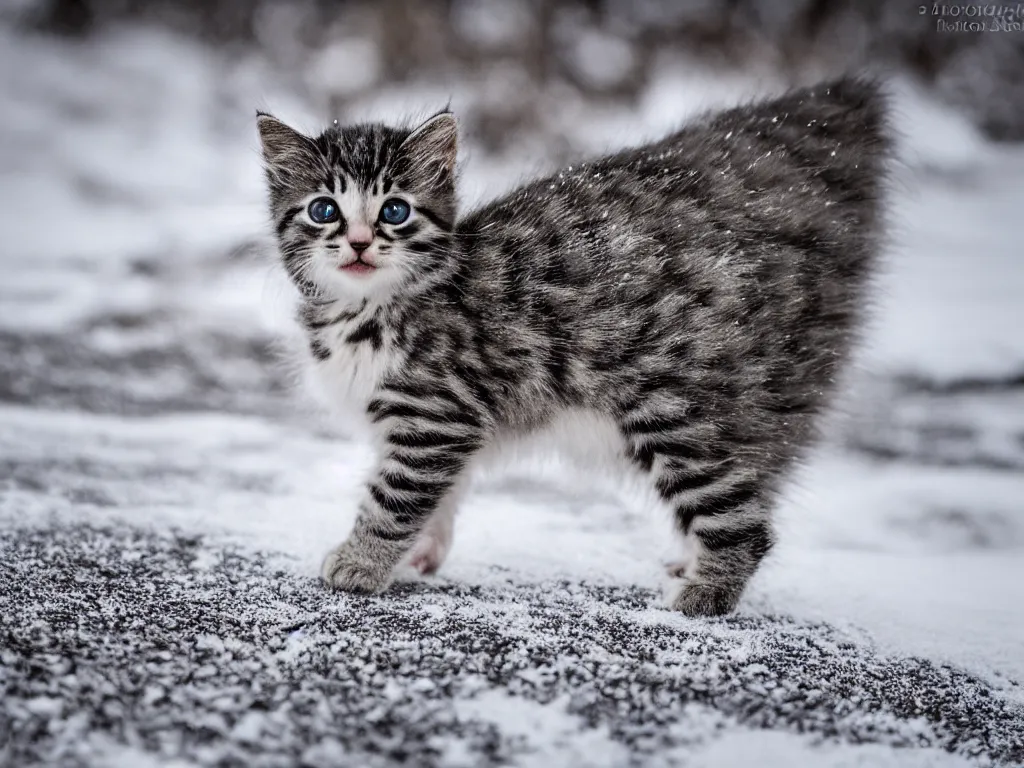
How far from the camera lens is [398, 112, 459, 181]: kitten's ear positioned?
1683 millimetres

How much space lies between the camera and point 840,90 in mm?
1964

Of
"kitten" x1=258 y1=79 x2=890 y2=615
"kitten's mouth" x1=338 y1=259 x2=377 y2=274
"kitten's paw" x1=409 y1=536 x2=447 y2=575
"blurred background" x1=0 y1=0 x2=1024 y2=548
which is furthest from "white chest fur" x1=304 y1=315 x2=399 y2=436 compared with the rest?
"blurred background" x1=0 y1=0 x2=1024 y2=548

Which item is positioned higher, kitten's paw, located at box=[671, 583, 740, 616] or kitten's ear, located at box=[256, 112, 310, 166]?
kitten's ear, located at box=[256, 112, 310, 166]

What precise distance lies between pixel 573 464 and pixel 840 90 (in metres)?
0.97

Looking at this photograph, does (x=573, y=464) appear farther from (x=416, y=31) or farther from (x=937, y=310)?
(x=416, y=31)

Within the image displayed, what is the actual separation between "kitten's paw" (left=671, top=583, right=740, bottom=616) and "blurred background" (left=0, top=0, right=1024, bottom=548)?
49.2 inches

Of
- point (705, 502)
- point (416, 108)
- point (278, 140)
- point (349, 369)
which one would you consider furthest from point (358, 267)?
point (416, 108)

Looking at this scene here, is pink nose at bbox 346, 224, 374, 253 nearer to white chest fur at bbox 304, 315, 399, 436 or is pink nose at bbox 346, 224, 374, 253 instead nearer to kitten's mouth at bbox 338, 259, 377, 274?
kitten's mouth at bbox 338, 259, 377, 274

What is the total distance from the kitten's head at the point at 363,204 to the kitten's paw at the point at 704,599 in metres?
0.73

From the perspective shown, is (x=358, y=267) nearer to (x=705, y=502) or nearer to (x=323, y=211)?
(x=323, y=211)

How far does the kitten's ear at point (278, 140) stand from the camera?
1.72 m

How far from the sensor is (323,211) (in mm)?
1654

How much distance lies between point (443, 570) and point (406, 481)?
0.26 metres

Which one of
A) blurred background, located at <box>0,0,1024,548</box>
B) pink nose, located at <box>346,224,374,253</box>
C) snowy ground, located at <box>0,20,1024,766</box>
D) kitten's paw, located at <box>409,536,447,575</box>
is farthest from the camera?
blurred background, located at <box>0,0,1024,548</box>
